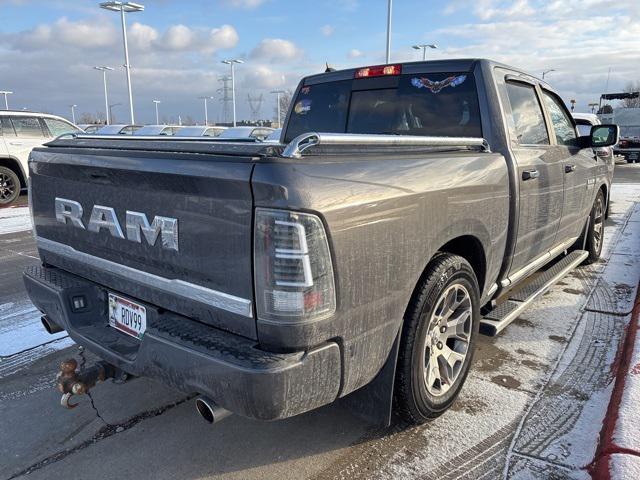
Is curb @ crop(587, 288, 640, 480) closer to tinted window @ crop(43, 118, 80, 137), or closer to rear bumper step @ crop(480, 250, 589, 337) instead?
rear bumper step @ crop(480, 250, 589, 337)

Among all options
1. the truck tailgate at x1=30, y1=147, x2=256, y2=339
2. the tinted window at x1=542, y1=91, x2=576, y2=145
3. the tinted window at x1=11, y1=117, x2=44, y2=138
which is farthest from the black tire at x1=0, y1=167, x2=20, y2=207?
the tinted window at x1=542, y1=91, x2=576, y2=145

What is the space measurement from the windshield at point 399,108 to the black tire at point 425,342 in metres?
1.10

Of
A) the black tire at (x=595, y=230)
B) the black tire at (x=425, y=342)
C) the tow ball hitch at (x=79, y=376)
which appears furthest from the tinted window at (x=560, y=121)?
the tow ball hitch at (x=79, y=376)

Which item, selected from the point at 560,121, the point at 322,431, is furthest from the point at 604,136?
the point at 322,431

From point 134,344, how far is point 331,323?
3.49 feet

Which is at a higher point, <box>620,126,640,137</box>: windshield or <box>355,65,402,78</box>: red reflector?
<box>355,65,402,78</box>: red reflector

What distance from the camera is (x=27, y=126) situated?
11.3m

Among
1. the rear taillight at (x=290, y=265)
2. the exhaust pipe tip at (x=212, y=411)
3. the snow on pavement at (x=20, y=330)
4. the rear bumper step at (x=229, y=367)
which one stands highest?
the rear taillight at (x=290, y=265)

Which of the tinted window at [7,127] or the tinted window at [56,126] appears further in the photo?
the tinted window at [56,126]

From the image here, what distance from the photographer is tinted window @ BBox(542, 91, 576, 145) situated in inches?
171

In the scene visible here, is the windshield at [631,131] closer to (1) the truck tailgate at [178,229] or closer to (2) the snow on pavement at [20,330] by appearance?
(2) the snow on pavement at [20,330]

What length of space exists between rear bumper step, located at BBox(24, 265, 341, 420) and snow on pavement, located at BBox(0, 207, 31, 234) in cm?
714

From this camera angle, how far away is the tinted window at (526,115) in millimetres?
3596

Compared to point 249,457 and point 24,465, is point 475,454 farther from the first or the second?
point 24,465
